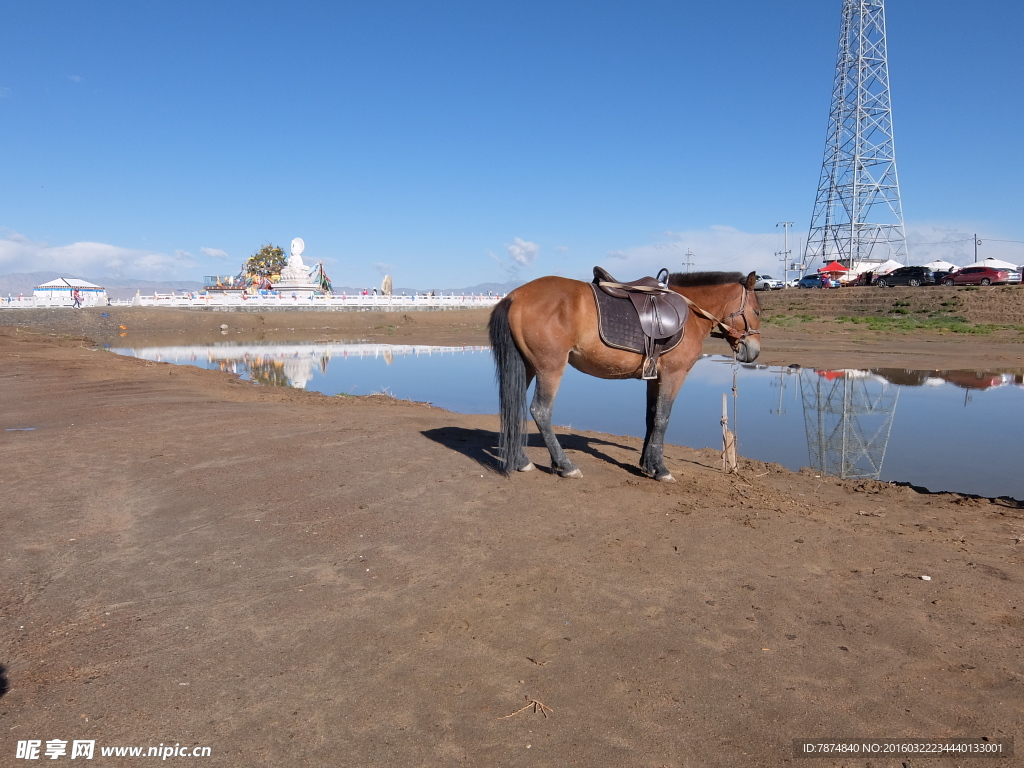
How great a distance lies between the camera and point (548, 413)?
22.2ft

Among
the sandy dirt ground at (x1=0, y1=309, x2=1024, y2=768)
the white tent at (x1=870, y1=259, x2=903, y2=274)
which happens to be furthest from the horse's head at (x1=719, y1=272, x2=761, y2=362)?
the white tent at (x1=870, y1=259, x2=903, y2=274)

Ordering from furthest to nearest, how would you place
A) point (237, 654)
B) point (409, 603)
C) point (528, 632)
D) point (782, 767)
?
point (409, 603) → point (528, 632) → point (237, 654) → point (782, 767)

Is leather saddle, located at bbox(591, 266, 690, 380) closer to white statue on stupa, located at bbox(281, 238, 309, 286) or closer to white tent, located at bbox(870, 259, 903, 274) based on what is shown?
white statue on stupa, located at bbox(281, 238, 309, 286)

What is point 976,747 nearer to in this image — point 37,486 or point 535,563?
point 535,563

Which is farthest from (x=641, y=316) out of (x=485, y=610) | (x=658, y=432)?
(x=485, y=610)

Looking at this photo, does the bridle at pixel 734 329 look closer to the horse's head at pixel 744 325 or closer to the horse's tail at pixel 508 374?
the horse's head at pixel 744 325

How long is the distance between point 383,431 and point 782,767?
281 inches

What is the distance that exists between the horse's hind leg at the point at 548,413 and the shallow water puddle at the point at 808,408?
316 centimetres

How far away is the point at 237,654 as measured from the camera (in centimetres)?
346

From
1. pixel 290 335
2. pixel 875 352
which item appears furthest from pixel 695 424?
pixel 290 335

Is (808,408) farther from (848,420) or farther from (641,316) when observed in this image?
(641,316)

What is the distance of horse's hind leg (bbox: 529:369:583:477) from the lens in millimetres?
6711

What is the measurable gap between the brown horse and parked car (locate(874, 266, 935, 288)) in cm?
4199

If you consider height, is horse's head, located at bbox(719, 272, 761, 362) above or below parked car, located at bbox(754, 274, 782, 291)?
below
